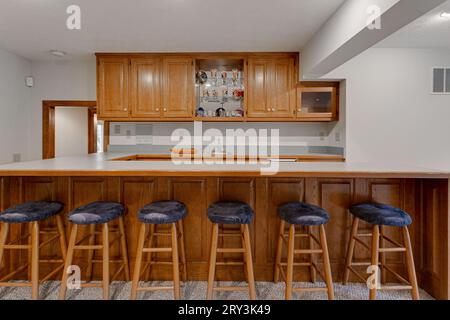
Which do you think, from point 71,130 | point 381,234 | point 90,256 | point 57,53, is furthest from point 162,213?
point 71,130

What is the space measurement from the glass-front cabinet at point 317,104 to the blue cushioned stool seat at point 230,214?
2502 millimetres

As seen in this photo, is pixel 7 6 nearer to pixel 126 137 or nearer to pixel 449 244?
pixel 126 137

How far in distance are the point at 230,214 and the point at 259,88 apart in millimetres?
2630

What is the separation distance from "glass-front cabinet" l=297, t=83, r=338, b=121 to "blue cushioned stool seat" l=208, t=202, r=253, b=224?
2.50m

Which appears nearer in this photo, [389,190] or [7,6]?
[389,190]

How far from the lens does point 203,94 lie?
13.8 ft

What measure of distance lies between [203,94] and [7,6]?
7.57ft

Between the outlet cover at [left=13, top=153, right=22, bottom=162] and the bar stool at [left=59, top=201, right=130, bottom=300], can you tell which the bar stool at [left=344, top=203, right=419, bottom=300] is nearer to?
the bar stool at [left=59, top=201, right=130, bottom=300]

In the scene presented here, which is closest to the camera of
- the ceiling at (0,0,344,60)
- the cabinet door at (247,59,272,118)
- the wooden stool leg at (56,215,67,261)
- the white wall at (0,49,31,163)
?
the wooden stool leg at (56,215,67,261)

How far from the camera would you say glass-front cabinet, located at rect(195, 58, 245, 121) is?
4.11 meters

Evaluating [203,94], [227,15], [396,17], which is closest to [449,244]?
[396,17]

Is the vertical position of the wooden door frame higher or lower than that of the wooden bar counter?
higher

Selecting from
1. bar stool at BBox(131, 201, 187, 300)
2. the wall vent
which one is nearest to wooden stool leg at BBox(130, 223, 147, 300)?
bar stool at BBox(131, 201, 187, 300)

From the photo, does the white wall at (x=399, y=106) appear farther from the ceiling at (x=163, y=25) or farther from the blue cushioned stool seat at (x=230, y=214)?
the blue cushioned stool seat at (x=230, y=214)
